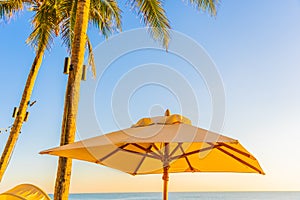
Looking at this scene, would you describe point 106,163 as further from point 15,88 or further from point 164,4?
point 15,88

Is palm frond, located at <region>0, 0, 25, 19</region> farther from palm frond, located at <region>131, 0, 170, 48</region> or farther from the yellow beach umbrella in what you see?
the yellow beach umbrella

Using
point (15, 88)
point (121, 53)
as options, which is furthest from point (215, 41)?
point (15, 88)

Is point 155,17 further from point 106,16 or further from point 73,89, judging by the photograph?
point 73,89

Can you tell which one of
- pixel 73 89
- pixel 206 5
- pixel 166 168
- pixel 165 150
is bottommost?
pixel 166 168

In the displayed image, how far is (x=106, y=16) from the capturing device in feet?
27.6

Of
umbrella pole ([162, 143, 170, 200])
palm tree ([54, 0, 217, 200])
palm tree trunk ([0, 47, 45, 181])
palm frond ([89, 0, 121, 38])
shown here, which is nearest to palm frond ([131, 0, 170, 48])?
palm tree ([54, 0, 217, 200])

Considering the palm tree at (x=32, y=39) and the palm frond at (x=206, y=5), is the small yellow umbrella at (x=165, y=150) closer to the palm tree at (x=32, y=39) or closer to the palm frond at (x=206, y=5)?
the palm frond at (x=206, y=5)

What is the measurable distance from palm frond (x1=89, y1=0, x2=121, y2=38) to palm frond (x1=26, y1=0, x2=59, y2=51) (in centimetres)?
106

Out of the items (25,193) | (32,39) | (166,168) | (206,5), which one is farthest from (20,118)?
(25,193)

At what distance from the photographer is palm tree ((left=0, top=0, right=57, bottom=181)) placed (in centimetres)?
838

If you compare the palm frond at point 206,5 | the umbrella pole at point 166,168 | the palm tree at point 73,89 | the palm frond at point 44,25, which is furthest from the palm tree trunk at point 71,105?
the palm frond at point 44,25

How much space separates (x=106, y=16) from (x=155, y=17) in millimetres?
2158

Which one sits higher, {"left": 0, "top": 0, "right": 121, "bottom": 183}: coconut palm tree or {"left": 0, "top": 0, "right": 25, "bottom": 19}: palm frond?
{"left": 0, "top": 0, "right": 25, "bottom": 19}: palm frond

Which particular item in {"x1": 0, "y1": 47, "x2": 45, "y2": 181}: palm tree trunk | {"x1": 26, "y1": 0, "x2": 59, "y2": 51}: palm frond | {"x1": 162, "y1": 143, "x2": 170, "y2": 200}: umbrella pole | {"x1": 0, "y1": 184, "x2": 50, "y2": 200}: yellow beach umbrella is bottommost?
{"x1": 0, "y1": 184, "x2": 50, "y2": 200}: yellow beach umbrella
